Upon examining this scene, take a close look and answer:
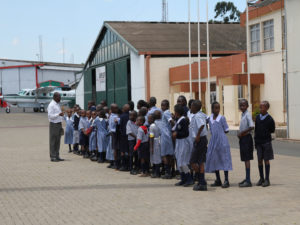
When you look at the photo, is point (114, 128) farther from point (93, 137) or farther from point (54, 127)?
point (54, 127)

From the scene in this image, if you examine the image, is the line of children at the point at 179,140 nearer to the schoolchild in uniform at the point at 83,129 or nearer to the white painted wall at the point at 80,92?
the schoolchild in uniform at the point at 83,129

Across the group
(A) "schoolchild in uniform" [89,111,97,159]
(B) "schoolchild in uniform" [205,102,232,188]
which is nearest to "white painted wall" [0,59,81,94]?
(A) "schoolchild in uniform" [89,111,97,159]

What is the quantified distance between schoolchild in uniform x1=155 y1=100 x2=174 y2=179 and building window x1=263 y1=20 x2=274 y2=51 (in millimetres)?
19831

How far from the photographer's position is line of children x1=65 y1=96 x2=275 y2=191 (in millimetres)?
10578

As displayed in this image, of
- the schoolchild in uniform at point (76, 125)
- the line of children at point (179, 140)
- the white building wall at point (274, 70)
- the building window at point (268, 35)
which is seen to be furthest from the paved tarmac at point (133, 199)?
the building window at point (268, 35)

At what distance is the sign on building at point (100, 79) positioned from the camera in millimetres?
53984

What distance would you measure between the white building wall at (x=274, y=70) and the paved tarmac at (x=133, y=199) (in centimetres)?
1594

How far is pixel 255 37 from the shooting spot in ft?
107

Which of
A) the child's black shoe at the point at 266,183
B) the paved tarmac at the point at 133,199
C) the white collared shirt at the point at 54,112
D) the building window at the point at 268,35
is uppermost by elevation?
the building window at the point at 268,35

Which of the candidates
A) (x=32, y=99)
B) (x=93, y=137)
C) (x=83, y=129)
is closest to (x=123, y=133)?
(x=93, y=137)

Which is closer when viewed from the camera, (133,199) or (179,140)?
(133,199)

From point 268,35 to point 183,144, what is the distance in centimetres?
2142

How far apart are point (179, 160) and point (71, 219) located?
11.3 ft

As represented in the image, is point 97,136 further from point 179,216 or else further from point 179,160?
point 179,216
